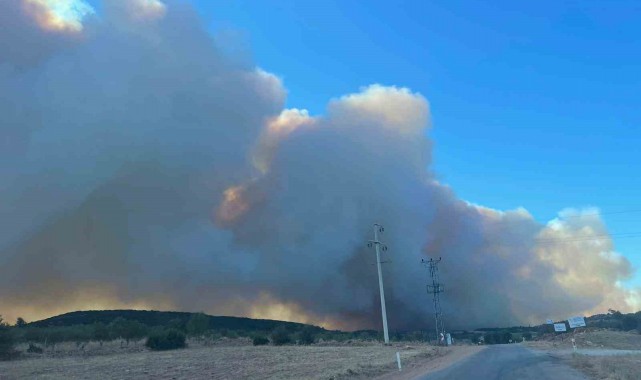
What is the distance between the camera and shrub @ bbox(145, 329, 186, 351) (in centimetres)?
8156

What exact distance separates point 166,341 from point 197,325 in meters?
44.1

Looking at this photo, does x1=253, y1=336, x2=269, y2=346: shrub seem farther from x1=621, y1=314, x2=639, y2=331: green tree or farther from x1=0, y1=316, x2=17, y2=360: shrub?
x1=621, y1=314, x2=639, y2=331: green tree

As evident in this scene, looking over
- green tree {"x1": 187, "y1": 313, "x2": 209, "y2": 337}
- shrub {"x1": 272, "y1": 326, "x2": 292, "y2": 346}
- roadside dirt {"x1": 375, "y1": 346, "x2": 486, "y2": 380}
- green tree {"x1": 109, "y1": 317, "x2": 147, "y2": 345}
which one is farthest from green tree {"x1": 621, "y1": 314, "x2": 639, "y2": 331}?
green tree {"x1": 109, "y1": 317, "x2": 147, "y2": 345}

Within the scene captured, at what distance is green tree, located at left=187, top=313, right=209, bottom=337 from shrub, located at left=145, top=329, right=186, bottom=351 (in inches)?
1228

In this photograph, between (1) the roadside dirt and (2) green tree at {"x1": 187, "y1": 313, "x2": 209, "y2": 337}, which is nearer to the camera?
(1) the roadside dirt

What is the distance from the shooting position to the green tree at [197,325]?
391ft

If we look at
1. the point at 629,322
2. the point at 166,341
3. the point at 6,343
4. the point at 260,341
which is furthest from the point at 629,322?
the point at 6,343

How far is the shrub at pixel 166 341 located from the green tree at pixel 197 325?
3120 centimetres

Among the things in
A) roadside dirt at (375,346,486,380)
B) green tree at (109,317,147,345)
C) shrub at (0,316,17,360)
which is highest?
green tree at (109,317,147,345)

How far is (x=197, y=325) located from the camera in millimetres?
125250

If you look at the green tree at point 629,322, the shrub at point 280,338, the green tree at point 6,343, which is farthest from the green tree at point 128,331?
the green tree at point 629,322

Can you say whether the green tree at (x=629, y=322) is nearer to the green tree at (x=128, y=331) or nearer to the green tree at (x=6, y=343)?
the green tree at (x=128, y=331)

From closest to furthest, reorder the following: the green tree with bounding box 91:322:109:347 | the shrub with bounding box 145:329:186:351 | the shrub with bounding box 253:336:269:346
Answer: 1. the shrub with bounding box 145:329:186:351
2. the shrub with bounding box 253:336:269:346
3. the green tree with bounding box 91:322:109:347

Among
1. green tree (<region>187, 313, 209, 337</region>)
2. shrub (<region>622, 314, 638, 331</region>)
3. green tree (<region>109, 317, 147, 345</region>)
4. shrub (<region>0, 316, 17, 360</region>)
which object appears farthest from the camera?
shrub (<region>622, 314, 638, 331</region>)
